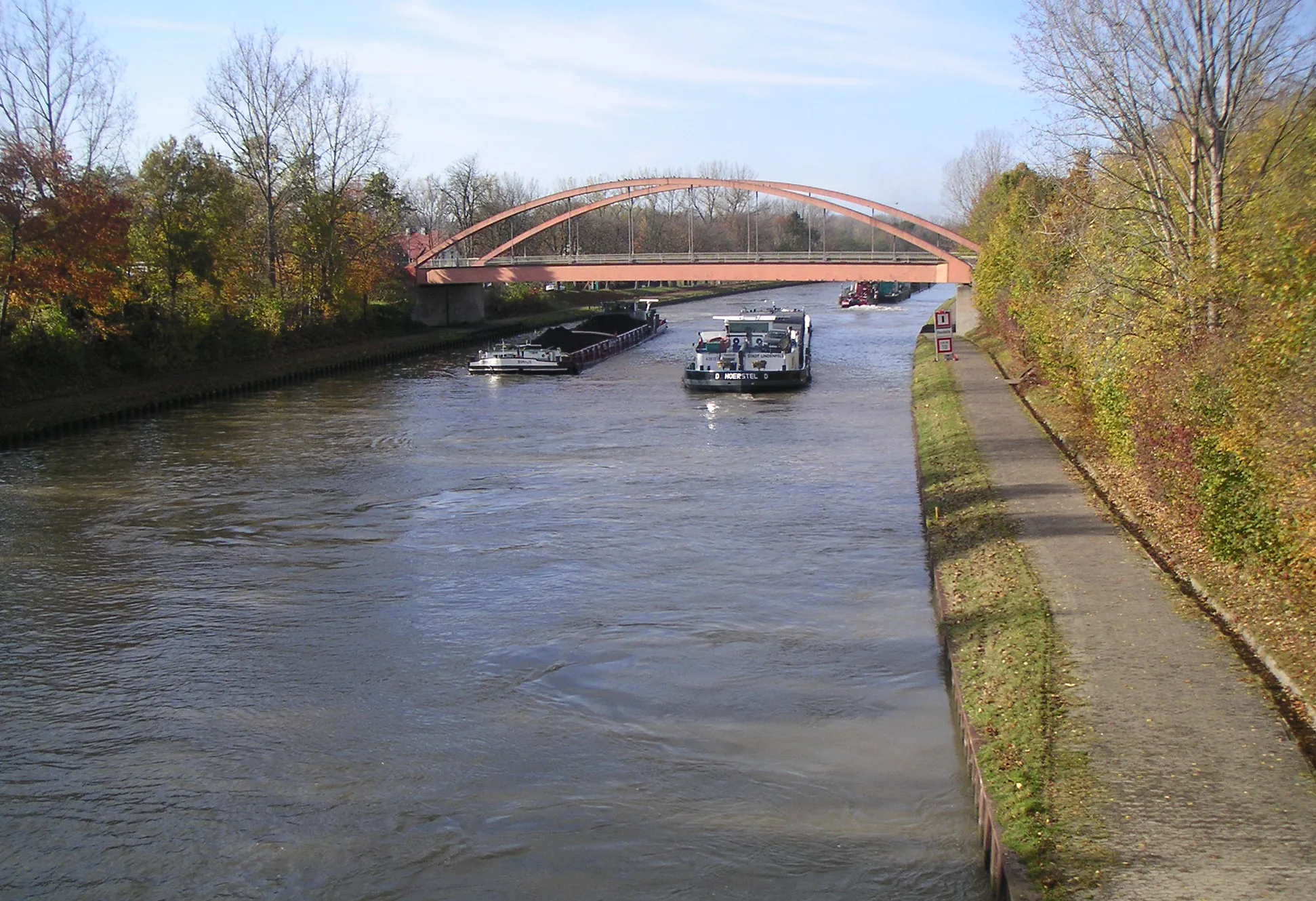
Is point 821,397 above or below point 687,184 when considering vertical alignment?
below

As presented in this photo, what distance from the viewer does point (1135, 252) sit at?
56.2 feet

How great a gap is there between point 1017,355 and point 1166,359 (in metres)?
18.8

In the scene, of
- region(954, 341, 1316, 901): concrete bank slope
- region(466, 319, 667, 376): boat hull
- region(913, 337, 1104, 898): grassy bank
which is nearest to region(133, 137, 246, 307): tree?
region(466, 319, 667, 376): boat hull

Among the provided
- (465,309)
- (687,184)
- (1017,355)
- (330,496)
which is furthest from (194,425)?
(465,309)

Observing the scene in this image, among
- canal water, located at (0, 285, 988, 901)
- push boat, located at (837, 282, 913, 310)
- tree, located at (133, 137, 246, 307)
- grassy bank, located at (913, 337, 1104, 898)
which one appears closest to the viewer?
grassy bank, located at (913, 337, 1104, 898)

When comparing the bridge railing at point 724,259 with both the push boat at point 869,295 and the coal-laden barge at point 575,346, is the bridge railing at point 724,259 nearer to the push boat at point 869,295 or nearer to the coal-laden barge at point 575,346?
the coal-laden barge at point 575,346

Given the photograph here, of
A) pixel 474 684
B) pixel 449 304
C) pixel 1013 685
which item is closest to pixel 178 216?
pixel 449 304

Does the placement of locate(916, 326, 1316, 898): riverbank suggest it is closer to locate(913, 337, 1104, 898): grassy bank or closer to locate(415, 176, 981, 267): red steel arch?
locate(913, 337, 1104, 898): grassy bank

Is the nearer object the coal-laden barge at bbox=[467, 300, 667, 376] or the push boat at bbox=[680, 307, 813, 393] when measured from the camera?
the push boat at bbox=[680, 307, 813, 393]

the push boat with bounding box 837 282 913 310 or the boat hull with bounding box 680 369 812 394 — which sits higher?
the push boat with bounding box 837 282 913 310

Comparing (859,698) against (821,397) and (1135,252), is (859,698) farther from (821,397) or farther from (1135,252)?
(821,397)

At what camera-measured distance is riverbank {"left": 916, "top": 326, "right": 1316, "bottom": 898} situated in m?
6.81

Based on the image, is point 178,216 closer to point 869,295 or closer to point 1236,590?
point 1236,590

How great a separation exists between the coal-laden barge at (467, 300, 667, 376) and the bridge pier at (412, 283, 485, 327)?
805cm
